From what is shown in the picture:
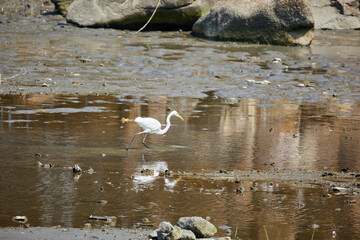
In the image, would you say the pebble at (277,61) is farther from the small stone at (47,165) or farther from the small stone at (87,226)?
the small stone at (87,226)

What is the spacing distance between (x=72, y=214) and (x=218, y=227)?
1284 mm

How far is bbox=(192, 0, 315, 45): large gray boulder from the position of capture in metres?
19.0

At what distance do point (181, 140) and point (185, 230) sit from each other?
418 centimetres

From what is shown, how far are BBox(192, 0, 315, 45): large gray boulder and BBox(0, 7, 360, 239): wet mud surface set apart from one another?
132cm

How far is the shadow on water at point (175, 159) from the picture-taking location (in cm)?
588

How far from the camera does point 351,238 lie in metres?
5.45

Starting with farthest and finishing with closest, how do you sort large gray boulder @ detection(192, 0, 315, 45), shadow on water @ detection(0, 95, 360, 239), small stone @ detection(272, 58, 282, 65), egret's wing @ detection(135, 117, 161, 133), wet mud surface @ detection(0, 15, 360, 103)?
large gray boulder @ detection(192, 0, 315, 45)
small stone @ detection(272, 58, 282, 65)
wet mud surface @ detection(0, 15, 360, 103)
egret's wing @ detection(135, 117, 161, 133)
shadow on water @ detection(0, 95, 360, 239)

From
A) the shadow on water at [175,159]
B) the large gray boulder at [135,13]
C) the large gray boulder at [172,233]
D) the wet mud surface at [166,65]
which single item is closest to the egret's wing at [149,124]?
the shadow on water at [175,159]

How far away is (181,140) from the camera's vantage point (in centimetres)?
920

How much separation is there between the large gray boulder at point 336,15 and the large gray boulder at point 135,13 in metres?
5.10

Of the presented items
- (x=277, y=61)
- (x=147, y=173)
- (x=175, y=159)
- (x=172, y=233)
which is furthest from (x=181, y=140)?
(x=277, y=61)

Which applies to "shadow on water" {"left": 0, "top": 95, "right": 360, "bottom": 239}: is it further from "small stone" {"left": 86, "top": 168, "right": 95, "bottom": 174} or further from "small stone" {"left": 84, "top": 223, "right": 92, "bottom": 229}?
"small stone" {"left": 86, "top": 168, "right": 95, "bottom": 174}

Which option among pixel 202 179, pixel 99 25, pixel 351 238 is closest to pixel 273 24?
pixel 99 25

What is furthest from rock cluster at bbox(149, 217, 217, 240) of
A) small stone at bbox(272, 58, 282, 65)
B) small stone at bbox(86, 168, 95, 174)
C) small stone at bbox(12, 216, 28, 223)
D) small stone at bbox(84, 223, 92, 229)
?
small stone at bbox(272, 58, 282, 65)
